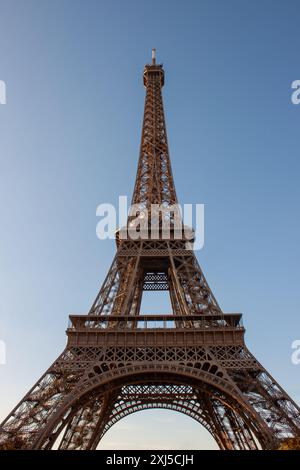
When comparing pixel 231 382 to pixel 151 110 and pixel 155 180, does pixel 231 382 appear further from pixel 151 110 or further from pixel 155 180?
pixel 151 110

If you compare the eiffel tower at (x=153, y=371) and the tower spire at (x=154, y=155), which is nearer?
the eiffel tower at (x=153, y=371)

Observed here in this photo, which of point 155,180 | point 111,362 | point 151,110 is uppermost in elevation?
point 151,110

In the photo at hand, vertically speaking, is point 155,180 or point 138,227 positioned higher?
point 155,180

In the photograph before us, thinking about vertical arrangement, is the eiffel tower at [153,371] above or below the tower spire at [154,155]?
below

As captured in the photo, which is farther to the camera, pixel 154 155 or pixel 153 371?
pixel 154 155

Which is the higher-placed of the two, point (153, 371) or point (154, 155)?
point (154, 155)

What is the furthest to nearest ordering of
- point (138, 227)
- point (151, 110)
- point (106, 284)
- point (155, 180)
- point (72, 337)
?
point (151, 110), point (155, 180), point (138, 227), point (106, 284), point (72, 337)
